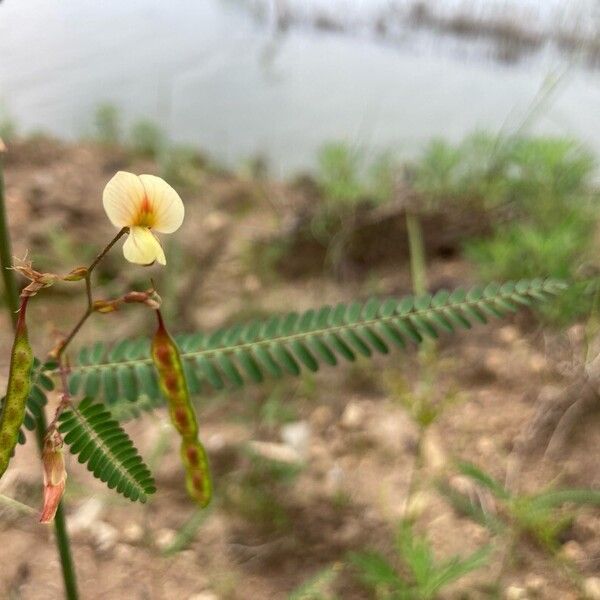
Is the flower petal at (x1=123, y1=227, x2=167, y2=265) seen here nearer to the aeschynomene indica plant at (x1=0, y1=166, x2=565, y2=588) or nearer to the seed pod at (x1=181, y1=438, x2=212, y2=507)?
the aeschynomene indica plant at (x1=0, y1=166, x2=565, y2=588)

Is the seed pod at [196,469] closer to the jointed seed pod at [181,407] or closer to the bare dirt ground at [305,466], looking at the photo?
the jointed seed pod at [181,407]

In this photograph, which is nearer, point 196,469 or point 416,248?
point 196,469

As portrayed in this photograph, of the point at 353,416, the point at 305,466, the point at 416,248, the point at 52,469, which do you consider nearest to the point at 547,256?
the point at 416,248

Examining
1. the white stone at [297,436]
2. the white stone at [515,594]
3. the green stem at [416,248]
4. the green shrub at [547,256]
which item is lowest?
the white stone at [297,436]

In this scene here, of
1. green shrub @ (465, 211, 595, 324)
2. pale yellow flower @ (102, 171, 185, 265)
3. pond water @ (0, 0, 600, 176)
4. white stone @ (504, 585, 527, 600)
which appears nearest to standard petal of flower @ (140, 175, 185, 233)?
pale yellow flower @ (102, 171, 185, 265)

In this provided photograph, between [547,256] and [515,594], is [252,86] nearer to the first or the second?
[547,256]

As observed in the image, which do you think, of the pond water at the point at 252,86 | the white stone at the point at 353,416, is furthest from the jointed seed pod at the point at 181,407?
the pond water at the point at 252,86

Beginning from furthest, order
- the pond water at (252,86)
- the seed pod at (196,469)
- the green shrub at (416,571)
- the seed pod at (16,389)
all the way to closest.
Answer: the pond water at (252,86) → the green shrub at (416,571) → the seed pod at (196,469) → the seed pod at (16,389)
